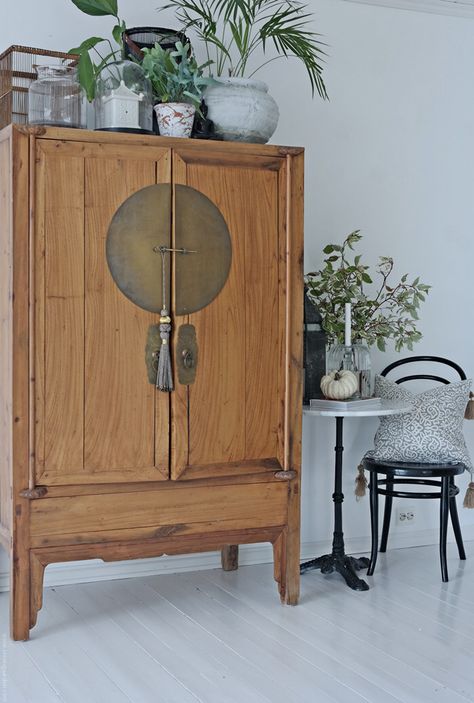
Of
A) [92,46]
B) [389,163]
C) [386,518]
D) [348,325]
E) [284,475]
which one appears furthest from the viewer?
[389,163]

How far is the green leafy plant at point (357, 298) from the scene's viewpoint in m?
3.64

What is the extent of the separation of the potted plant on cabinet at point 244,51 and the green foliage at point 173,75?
69 mm

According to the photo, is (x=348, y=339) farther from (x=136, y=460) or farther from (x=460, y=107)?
(x=460, y=107)

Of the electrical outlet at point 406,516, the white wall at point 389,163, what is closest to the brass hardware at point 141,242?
the white wall at point 389,163

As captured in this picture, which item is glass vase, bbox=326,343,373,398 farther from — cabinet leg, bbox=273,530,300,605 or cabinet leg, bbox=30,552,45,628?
cabinet leg, bbox=30,552,45,628

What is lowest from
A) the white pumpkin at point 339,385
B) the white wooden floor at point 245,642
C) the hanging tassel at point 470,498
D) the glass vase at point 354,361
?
the white wooden floor at point 245,642

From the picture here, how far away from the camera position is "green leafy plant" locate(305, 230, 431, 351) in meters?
3.64

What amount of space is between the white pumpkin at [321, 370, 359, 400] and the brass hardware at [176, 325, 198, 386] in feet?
2.17

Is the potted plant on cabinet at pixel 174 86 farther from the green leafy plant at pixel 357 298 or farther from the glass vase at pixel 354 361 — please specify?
the glass vase at pixel 354 361

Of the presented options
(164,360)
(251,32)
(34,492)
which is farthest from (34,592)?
(251,32)

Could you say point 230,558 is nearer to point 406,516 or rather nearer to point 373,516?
point 373,516

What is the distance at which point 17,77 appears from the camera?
3098 mm

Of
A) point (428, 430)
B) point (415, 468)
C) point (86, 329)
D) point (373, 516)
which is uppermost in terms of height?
point (86, 329)

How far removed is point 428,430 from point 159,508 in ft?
3.99
